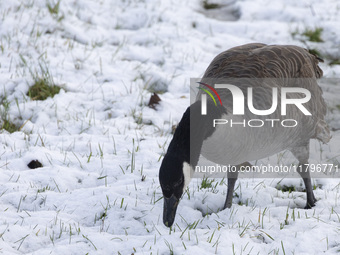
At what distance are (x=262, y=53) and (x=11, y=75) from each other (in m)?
3.77

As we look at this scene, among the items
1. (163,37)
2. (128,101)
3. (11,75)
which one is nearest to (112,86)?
(128,101)

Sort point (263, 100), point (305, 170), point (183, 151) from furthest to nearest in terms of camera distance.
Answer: point (305, 170), point (263, 100), point (183, 151)

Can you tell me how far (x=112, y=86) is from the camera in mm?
7008

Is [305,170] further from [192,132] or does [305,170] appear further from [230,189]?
[192,132]

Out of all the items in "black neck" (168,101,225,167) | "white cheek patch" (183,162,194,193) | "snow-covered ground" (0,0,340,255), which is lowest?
"snow-covered ground" (0,0,340,255)

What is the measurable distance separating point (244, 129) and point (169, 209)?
873 millimetres

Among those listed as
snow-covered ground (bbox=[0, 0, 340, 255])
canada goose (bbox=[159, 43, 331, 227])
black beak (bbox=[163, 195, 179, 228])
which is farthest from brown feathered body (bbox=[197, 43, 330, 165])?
snow-covered ground (bbox=[0, 0, 340, 255])

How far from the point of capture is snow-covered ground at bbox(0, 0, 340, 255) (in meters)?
3.83

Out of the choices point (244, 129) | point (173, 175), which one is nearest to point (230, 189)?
point (244, 129)

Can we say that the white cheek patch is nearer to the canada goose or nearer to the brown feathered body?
the canada goose

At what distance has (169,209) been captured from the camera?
383cm

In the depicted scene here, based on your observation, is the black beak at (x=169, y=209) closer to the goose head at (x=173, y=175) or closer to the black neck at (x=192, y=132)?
the goose head at (x=173, y=175)

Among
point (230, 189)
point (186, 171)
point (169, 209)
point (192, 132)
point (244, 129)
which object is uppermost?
point (192, 132)

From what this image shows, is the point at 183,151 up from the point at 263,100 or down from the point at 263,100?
→ down
